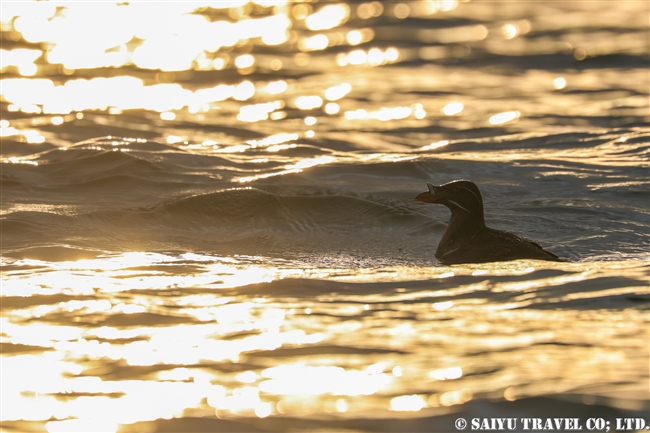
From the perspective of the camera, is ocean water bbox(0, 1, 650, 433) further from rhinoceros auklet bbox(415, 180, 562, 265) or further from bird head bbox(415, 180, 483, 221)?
bird head bbox(415, 180, 483, 221)

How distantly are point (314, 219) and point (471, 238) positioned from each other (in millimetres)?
2877

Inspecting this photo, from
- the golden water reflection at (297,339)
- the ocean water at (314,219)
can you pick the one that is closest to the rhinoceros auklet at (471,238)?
the ocean water at (314,219)

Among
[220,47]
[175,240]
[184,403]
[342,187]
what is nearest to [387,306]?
[184,403]

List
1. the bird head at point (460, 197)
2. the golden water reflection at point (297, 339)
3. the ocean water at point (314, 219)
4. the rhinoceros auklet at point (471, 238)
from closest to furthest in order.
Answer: the golden water reflection at point (297, 339) < the ocean water at point (314, 219) < the rhinoceros auklet at point (471, 238) < the bird head at point (460, 197)

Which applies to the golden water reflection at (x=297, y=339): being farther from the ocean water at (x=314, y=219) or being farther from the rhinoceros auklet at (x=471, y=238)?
the rhinoceros auklet at (x=471, y=238)

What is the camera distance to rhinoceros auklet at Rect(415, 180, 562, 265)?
35.6ft

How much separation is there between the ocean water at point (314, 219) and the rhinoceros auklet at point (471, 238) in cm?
68

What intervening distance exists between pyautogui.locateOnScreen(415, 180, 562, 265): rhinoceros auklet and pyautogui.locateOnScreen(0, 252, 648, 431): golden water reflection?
2.81 ft

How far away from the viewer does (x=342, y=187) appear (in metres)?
14.9

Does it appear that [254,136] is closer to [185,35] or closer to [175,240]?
[175,240]

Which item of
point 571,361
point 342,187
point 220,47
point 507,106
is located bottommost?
point 571,361

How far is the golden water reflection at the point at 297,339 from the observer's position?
20.2 ft

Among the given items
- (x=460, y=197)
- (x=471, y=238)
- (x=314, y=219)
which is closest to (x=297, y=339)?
(x=471, y=238)

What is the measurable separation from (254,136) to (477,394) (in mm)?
12672
